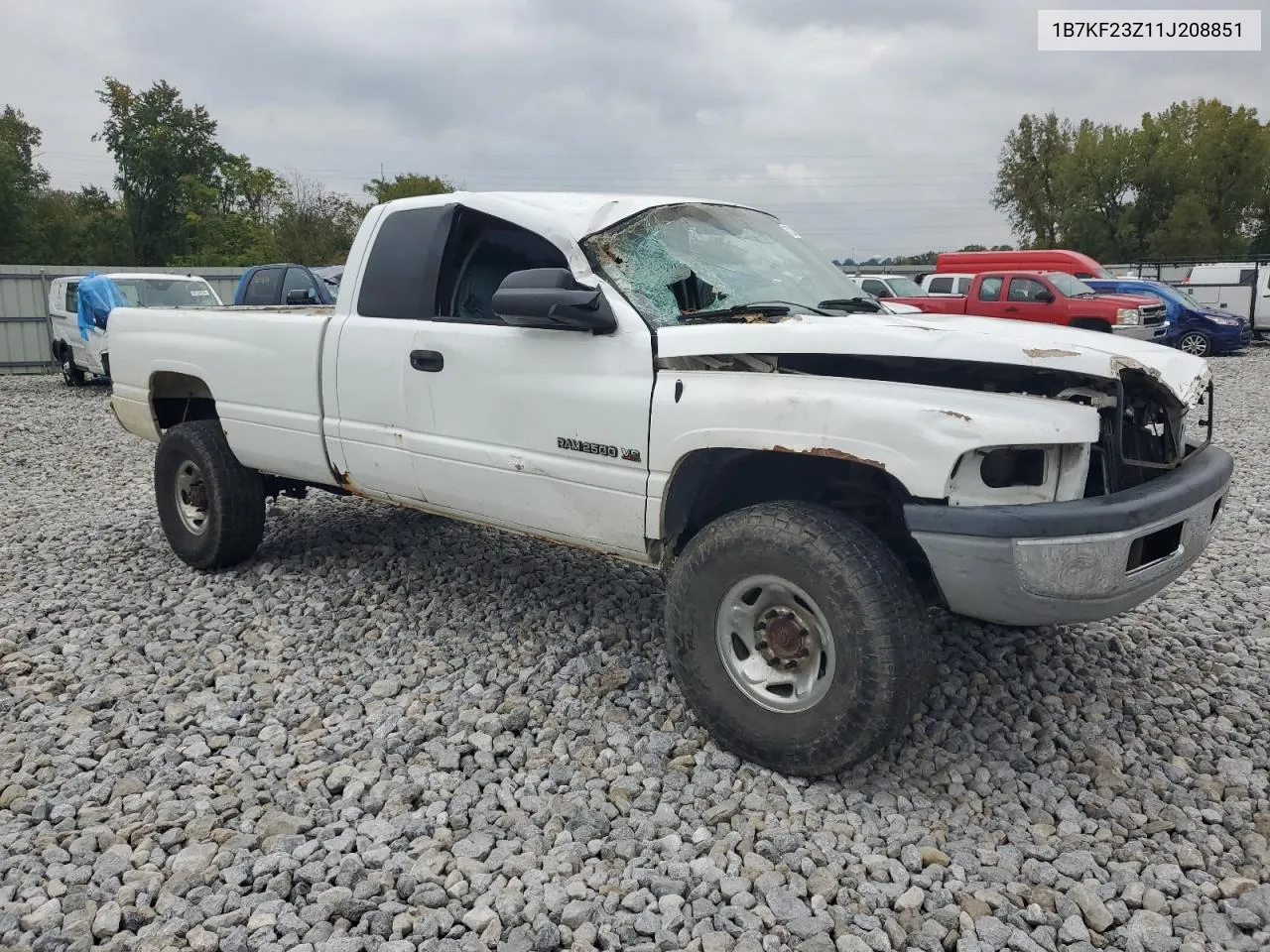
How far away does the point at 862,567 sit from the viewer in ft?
9.74

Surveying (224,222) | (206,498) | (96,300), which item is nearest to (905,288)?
(96,300)

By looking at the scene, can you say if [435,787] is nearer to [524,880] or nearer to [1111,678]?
[524,880]

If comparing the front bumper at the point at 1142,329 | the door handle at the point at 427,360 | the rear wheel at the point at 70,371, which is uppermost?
the door handle at the point at 427,360

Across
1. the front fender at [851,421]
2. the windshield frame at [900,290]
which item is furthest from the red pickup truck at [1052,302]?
the front fender at [851,421]

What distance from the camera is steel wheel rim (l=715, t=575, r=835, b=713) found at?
3.13 metres

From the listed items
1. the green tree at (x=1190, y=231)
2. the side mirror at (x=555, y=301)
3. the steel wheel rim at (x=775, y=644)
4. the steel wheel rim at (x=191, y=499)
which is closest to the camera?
the steel wheel rim at (x=775, y=644)

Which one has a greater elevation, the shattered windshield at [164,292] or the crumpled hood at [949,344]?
the shattered windshield at [164,292]

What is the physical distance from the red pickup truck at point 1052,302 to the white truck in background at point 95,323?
475 inches

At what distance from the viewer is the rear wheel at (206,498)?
5277mm

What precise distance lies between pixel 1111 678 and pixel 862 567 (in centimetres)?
171

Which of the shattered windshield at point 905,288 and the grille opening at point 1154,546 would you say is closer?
the grille opening at point 1154,546

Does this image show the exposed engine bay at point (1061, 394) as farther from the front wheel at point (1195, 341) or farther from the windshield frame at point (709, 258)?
the front wheel at point (1195, 341)

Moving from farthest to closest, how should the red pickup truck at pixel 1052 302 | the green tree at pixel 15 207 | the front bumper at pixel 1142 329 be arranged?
the green tree at pixel 15 207
the red pickup truck at pixel 1052 302
the front bumper at pixel 1142 329

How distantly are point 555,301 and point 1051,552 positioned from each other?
70.3 inches
